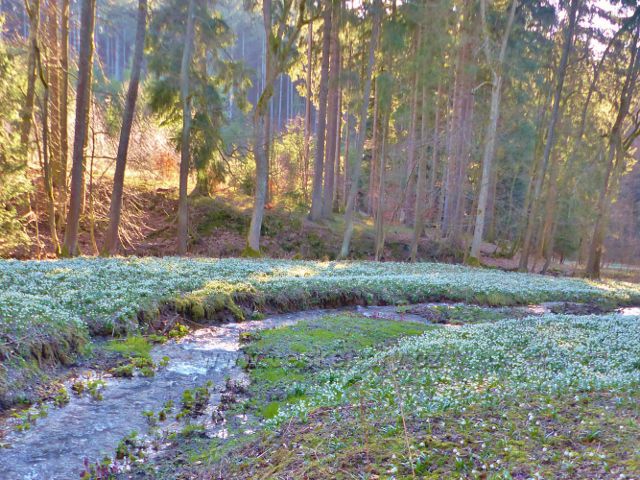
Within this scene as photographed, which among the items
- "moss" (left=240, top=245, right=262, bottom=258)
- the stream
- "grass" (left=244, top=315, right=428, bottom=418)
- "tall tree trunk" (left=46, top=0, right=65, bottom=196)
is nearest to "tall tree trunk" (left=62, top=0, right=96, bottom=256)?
"tall tree trunk" (left=46, top=0, right=65, bottom=196)

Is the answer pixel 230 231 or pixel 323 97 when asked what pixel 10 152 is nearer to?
pixel 230 231

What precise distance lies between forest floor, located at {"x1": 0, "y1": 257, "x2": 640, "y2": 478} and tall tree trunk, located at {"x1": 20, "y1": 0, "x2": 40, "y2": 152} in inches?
280

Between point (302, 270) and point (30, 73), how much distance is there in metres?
12.0

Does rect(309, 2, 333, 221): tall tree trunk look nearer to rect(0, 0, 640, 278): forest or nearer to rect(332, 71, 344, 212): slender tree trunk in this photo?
rect(0, 0, 640, 278): forest

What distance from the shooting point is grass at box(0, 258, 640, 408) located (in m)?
8.06

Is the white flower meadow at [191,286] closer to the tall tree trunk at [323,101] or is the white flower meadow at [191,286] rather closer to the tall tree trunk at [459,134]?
the tall tree trunk at [323,101]

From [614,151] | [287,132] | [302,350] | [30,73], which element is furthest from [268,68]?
[614,151]

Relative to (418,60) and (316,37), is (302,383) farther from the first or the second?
(316,37)

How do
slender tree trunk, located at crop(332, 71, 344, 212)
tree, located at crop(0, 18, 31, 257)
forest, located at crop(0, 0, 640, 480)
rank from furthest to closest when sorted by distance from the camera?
slender tree trunk, located at crop(332, 71, 344, 212)
tree, located at crop(0, 18, 31, 257)
forest, located at crop(0, 0, 640, 480)

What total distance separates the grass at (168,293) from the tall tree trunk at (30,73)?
677 cm

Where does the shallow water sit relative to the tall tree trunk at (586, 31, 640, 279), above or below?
below

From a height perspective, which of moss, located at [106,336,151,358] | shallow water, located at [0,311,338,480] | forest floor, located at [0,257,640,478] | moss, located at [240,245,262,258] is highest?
moss, located at [240,245,262,258]

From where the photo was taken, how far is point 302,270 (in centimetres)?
1822

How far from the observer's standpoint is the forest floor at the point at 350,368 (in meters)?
4.23
